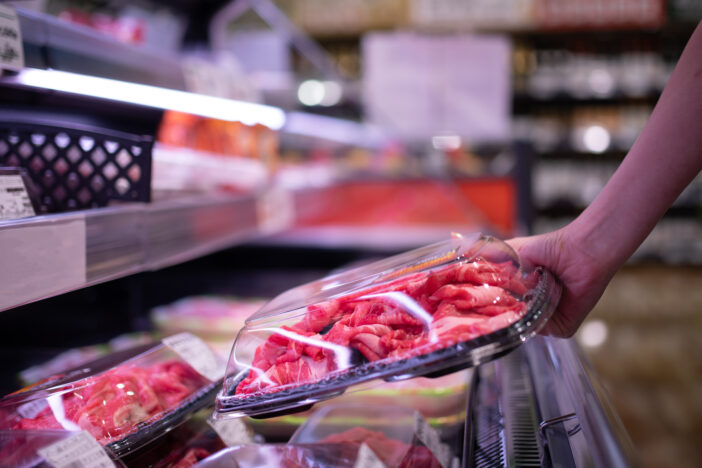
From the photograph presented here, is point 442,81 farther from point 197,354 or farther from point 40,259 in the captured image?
point 40,259

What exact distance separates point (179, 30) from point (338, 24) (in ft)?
16.4

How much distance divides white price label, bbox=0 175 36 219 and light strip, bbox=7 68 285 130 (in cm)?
17

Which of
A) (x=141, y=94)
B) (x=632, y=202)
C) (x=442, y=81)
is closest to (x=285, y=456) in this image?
(x=632, y=202)

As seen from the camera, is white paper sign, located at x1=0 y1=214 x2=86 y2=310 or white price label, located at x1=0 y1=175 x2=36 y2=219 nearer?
white paper sign, located at x1=0 y1=214 x2=86 y2=310

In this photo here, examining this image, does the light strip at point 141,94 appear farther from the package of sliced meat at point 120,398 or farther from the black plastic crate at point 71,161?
the package of sliced meat at point 120,398

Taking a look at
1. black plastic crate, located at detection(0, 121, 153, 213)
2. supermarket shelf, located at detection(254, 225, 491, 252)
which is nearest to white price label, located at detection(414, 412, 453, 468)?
black plastic crate, located at detection(0, 121, 153, 213)

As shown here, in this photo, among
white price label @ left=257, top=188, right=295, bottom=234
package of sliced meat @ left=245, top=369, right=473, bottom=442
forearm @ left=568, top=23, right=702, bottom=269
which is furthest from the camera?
white price label @ left=257, top=188, right=295, bottom=234

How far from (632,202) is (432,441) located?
0.47 meters

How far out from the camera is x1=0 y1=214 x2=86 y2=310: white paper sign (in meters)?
0.71

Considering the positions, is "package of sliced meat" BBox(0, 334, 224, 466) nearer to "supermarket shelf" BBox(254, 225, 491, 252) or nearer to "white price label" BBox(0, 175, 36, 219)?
"white price label" BBox(0, 175, 36, 219)

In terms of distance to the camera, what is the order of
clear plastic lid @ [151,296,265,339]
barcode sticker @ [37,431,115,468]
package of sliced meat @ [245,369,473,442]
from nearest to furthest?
1. barcode sticker @ [37,431,115,468]
2. package of sliced meat @ [245,369,473,442]
3. clear plastic lid @ [151,296,265,339]

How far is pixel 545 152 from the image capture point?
22.6 feet

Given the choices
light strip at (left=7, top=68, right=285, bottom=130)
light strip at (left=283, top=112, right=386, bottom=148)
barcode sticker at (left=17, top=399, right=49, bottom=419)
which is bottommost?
barcode sticker at (left=17, top=399, right=49, bottom=419)

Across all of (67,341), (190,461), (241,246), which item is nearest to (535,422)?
(190,461)
